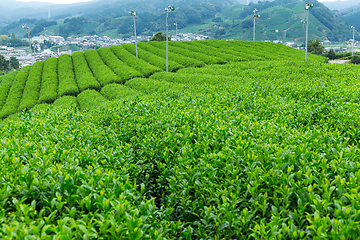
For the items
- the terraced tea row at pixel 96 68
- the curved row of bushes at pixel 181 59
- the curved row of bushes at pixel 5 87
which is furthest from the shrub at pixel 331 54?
the curved row of bushes at pixel 5 87

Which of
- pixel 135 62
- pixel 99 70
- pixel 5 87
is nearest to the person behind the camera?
pixel 5 87

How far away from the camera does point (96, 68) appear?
3397 centimetres

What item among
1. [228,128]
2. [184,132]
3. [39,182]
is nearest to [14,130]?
[39,182]

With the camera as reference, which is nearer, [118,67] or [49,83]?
[49,83]

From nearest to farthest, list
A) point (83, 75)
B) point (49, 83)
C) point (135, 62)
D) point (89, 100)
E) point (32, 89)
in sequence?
point (89, 100)
point (32, 89)
point (49, 83)
point (83, 75)
point (135, 62)

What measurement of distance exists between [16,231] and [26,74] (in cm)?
4039

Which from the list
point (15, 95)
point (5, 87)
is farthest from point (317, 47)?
point (5, 87)

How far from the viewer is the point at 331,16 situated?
147000 millimetres

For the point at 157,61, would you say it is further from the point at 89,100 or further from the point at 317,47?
the point at 317,47

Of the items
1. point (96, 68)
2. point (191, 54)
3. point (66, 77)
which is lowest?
point (66, 77)

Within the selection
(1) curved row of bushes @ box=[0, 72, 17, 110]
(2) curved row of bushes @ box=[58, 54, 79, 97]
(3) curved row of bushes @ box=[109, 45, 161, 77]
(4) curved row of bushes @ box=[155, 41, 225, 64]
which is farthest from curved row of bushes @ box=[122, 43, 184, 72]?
(1) curved row of bushes @ box=[0, 72, 17, 110]

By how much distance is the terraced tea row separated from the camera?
2683cm

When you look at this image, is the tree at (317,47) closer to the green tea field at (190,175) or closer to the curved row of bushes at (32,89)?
the green tea field at (190,175)

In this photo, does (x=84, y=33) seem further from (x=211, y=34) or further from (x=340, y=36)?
(x=340, y=36)
